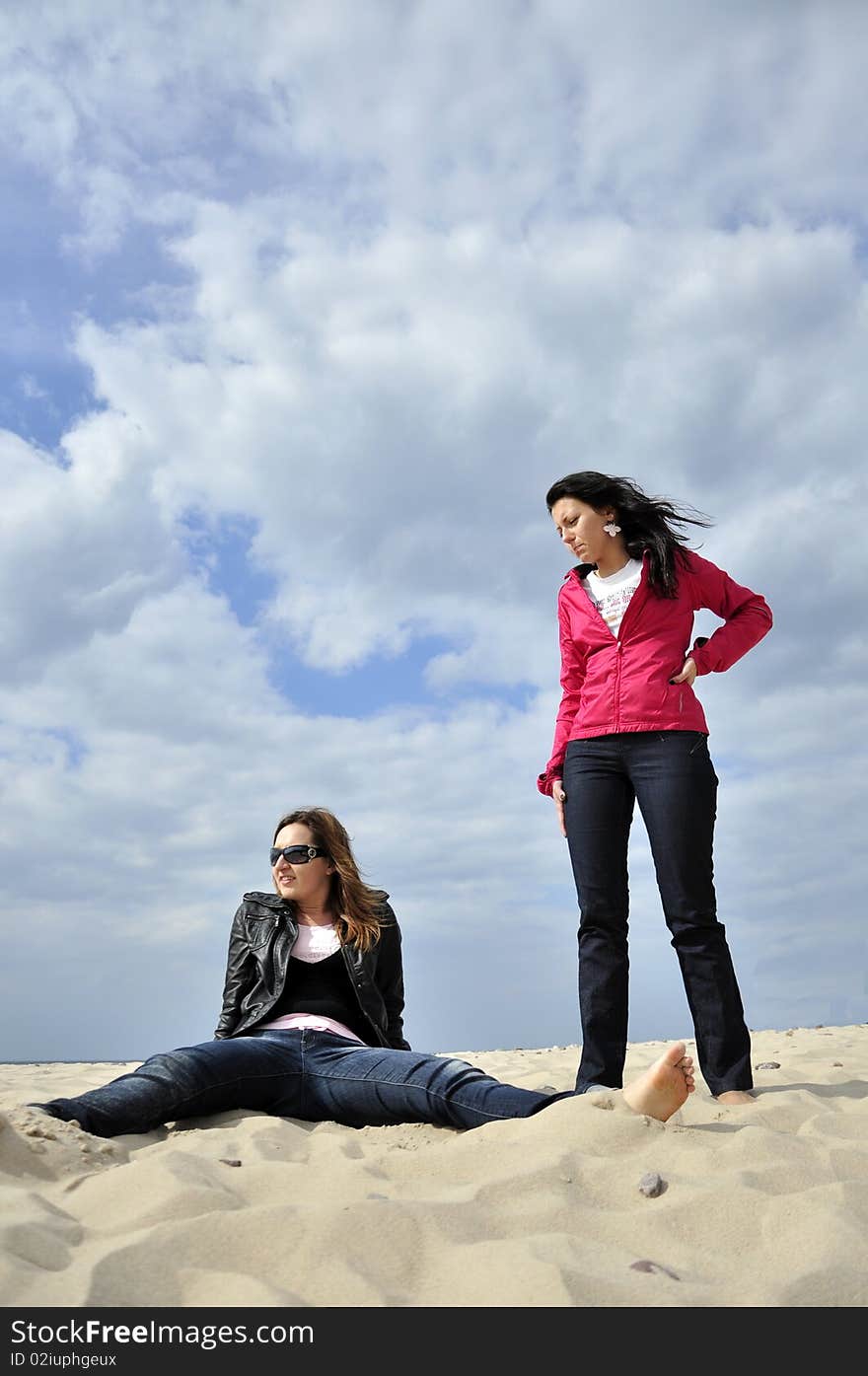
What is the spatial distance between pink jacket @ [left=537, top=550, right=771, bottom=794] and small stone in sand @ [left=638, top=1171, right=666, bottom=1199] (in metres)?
1.87

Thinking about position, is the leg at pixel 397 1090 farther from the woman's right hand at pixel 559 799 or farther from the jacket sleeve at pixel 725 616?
the jacket sleeve at pixel 725 616

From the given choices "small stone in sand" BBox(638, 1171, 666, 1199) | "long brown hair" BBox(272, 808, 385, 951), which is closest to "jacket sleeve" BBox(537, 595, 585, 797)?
"long brown hair" BBox(272, 808, 385, 951)

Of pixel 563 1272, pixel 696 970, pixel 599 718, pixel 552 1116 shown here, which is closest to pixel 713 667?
pixel 599 718

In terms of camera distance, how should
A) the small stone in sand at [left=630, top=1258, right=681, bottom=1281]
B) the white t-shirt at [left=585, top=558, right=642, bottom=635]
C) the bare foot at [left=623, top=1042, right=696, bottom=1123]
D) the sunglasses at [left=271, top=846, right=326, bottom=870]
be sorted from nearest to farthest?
1. the small stone in sand at [left=630, top=1258, right=681, bottom=1281]
2. the bare foot at [left=623, top=1042, right=696, bottom=1123]
3. the white t-shirt at [left=585, top=558, right=642, bottom=635]
4. the sunglasses at [left=271, top=846, right=326, bottom=870]

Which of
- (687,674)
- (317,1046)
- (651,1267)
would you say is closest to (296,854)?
(317,1046)

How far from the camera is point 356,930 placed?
4211 mm

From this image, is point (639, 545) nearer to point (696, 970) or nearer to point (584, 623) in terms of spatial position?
point (584, 623)

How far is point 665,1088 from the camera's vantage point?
297 centimetres

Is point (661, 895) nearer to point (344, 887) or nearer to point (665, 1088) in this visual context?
point (665, 1088)

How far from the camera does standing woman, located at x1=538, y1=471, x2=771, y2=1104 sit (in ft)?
12.7

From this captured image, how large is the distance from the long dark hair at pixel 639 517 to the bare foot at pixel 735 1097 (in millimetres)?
1959

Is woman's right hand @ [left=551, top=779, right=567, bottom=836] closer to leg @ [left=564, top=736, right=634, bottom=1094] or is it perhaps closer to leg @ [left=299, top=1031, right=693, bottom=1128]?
leg @ [left=564, top=736, right=634, bottom=1094]

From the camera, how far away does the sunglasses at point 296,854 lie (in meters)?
4.36
